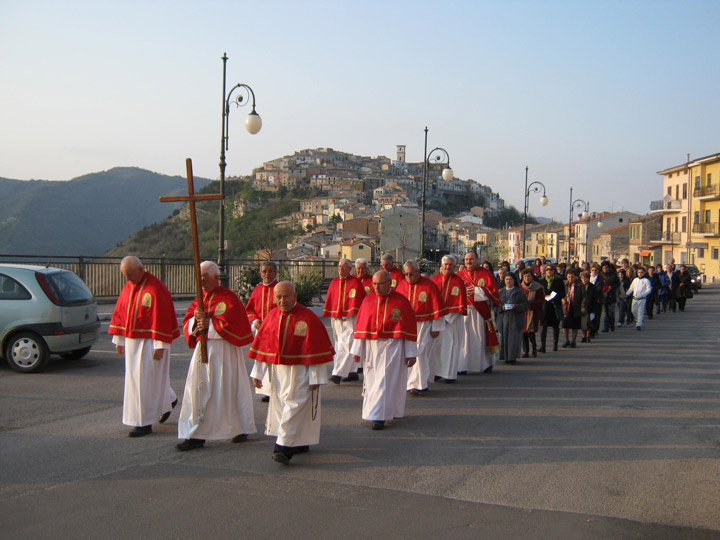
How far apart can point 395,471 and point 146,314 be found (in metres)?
3.01

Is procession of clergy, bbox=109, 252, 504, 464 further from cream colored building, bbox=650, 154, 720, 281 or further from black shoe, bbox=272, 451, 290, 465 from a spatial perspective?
cream colored building, bbox=650, 154, 720, 281

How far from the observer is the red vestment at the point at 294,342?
589 centimetres

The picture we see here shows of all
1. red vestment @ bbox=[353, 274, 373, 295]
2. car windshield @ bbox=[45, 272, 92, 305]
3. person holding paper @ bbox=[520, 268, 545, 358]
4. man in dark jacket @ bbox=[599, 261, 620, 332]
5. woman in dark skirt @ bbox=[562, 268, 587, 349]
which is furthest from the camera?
man in dark jacket @ bbox=[599, 261, 620, 332]

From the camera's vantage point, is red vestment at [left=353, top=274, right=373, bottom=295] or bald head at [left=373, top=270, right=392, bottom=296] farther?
red vestment at [left=353, top=274, right=373, bottom=295]

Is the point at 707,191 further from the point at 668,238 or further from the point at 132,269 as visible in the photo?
the point at 132,269

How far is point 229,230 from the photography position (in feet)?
381

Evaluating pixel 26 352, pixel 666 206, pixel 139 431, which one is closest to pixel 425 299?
pixel 139 431

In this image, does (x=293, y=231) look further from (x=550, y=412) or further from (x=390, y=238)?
(x=550, y=412)

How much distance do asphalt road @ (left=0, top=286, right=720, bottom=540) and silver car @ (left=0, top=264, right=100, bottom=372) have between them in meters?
0.70

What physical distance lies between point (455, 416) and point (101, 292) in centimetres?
1429

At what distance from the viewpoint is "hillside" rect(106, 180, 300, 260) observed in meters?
83.1

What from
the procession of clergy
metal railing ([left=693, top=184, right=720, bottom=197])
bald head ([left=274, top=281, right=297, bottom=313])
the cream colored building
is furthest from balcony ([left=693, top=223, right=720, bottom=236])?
bald head ([left=274, top=281, right=297, bottom=313])

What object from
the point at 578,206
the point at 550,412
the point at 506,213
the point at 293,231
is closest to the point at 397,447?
the point at 550,412

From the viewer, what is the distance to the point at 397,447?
6.53 m
